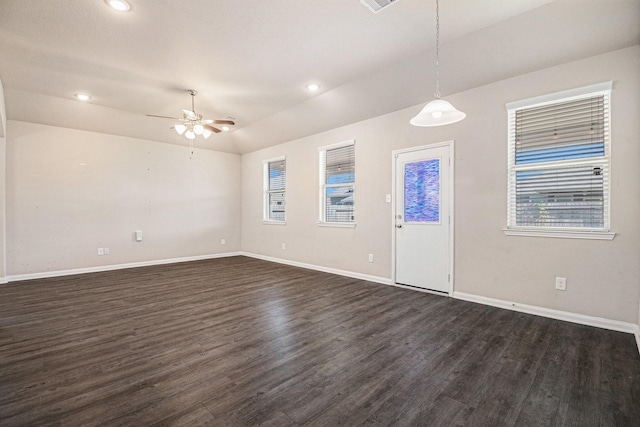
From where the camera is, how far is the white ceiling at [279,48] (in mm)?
2561

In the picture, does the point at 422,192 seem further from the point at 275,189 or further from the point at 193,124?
the point at 275,189

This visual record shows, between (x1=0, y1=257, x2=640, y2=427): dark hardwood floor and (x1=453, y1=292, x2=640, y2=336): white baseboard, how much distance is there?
101mm

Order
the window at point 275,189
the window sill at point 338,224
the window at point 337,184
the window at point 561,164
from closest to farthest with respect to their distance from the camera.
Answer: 1. the window at point 561,164
2. the window sill at point 338,224
3. the window at point 337,184
4. the window at point 275,189

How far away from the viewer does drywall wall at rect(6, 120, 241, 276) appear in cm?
486

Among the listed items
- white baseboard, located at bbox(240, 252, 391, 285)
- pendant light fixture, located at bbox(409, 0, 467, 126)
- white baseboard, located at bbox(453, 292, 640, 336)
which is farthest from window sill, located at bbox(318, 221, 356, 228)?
pendant light fixture, located at bbox(409, 0, 467, 126)

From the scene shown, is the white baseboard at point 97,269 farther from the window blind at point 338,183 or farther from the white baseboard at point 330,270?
the window blind at point 338,183

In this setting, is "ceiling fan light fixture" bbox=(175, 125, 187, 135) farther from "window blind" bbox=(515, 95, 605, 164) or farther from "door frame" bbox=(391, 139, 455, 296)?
"window blind" bbox=(515, 95, 605, 164)

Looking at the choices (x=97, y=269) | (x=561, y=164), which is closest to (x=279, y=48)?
(x=561, y=164)

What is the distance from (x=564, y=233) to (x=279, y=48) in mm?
3704

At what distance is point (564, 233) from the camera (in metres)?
3.06

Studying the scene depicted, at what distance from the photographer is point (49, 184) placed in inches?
199

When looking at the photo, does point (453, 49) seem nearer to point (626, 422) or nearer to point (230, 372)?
point (626, 422)

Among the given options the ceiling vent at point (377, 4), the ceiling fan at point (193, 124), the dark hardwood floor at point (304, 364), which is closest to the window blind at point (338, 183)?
the dark hardwood floor at point (304, 364)

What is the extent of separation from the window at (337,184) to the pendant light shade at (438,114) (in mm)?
2722
